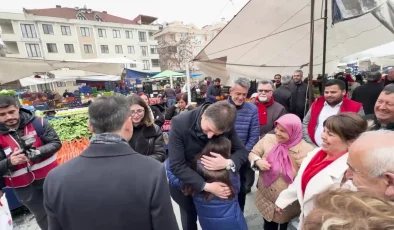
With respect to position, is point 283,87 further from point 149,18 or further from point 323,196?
point 149,18

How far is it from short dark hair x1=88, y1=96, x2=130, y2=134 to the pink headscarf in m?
1.35

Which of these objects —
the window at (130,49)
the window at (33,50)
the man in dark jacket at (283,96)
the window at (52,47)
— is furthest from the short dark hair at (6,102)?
the window at (130,49)

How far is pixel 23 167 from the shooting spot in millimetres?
2139

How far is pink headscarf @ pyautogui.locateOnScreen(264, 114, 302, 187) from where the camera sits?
1.79 metres

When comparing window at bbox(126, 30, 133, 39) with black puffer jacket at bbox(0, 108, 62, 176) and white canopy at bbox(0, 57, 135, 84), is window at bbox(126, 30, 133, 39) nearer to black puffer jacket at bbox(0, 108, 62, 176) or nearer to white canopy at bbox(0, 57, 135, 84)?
white canopy at bbox(0, 57, 135, 84)

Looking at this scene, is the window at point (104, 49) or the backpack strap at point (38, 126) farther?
the window at point (104, 49)

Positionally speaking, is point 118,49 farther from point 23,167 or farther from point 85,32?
point 23,167

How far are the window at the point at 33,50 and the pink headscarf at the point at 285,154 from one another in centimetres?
3658

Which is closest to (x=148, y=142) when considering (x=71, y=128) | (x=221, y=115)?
(x=221, y=115)

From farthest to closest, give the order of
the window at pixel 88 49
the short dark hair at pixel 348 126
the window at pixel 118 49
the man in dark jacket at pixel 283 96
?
the window at pixel 118 49, the window at pixel 88 49, the man in dark jacket at pixel 283 96, the short dark hair at pixel 348 126

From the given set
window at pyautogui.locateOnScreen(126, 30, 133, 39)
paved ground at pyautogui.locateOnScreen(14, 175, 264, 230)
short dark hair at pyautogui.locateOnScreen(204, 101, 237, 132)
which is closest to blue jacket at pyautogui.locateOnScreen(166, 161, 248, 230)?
short dark hair at pyautogui.locateOnScreen(204, 101, 237, 132)

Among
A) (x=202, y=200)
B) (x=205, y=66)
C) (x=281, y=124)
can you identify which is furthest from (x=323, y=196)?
(x=205, y=66)

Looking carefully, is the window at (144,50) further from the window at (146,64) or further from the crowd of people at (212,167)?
the crowd of people at (212,167)

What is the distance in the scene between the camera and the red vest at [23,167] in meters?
2.03
